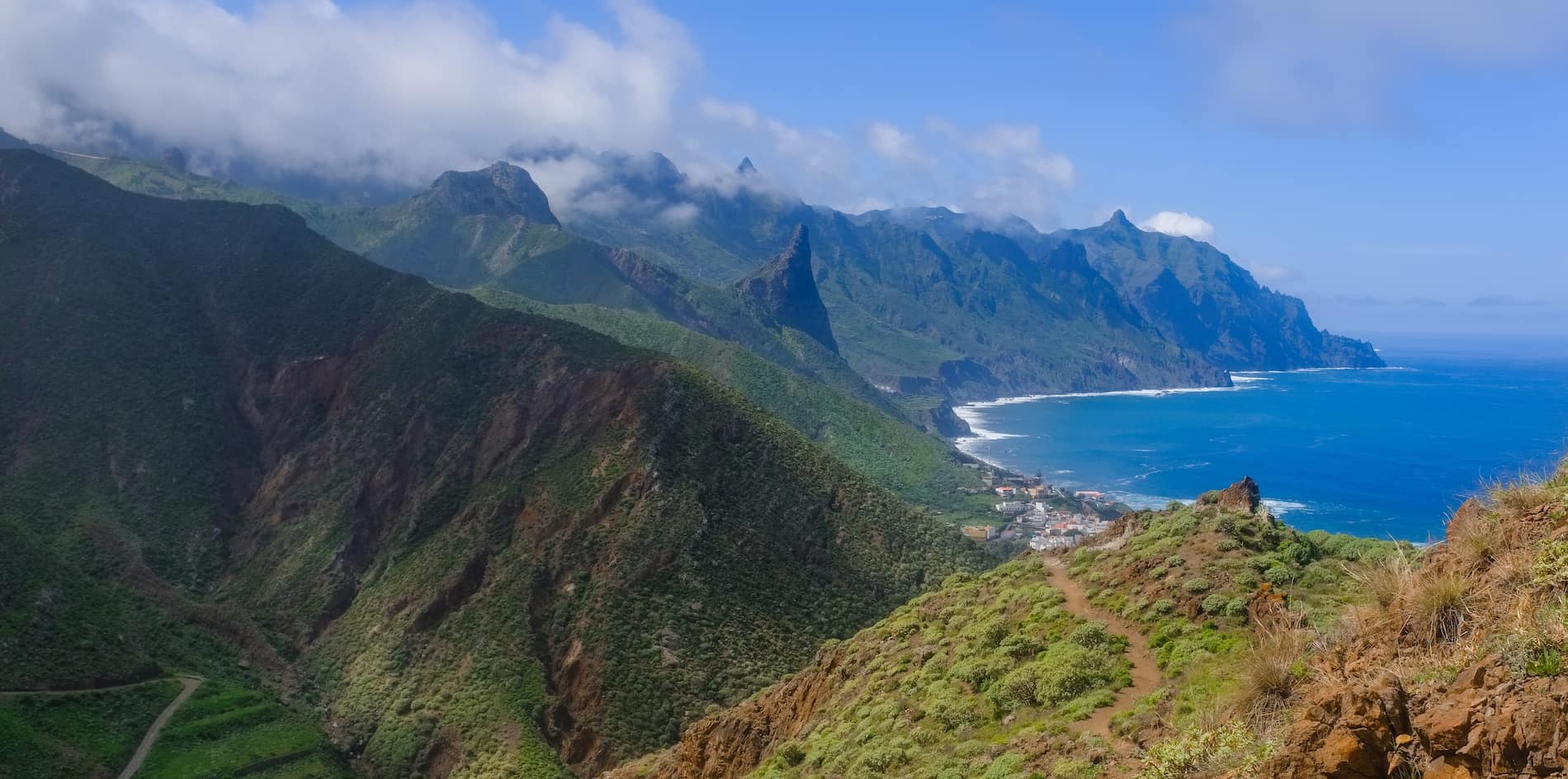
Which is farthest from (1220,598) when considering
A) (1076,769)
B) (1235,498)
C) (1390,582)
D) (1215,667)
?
(1235,498)

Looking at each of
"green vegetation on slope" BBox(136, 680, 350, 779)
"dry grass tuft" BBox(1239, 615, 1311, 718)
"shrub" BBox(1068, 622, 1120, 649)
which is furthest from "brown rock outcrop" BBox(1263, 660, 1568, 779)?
"green vegetation on slope" BBox(136, 680, 350, 779)

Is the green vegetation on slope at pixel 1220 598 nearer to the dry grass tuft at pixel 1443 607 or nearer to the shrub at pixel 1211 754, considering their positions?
the shrub at pixel 1211 754

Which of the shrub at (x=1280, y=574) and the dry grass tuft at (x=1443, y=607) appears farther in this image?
the shrub at (x=1280, y=574)

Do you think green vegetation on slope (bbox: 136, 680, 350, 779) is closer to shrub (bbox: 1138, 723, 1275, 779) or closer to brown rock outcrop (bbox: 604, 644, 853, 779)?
brown rock outcrop (bbox: 604, 644, 853, 779)

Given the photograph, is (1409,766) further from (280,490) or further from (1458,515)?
(280,490)

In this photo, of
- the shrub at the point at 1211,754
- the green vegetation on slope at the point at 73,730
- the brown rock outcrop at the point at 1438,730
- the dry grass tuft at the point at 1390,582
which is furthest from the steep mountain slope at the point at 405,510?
the brown rock outcrop at the point at 1438,730
